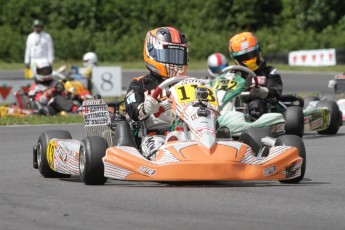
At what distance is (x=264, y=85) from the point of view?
1286 centimetres

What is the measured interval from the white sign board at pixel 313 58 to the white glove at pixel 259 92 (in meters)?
18.8

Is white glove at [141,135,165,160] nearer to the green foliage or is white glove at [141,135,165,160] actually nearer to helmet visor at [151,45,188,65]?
helmet visor at [151,45,188,65]

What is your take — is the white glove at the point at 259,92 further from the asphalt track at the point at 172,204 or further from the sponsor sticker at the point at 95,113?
the sponsor sticker at the point at 95,113

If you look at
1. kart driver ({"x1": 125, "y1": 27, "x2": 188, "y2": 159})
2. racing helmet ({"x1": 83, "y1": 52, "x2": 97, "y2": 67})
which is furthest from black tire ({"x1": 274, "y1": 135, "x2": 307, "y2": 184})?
racing helmet ({"x1": 83, "y1": 52, "x2": 97, "y2": 67})

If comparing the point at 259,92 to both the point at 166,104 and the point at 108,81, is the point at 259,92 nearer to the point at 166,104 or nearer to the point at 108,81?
the point at 166,104

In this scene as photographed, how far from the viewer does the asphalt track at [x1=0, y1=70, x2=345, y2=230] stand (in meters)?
6.25

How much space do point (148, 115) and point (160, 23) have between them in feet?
107

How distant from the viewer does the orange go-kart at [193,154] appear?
7652 millimetres

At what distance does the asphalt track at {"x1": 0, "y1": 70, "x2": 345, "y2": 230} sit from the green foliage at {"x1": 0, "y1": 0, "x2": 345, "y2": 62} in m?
27.3

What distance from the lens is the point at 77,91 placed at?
755 inches

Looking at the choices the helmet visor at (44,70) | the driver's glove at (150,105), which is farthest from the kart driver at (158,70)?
the helmet visor at (44,70)

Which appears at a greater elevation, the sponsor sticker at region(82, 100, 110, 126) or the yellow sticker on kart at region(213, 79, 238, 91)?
the sponsor sticker at region(82, 100, 110, 126)

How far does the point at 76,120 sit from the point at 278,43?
20.6 meters

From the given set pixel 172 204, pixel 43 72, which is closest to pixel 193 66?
pixel 43 72
